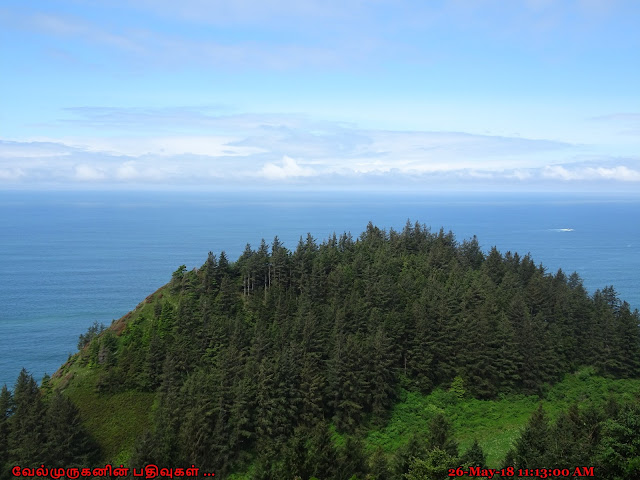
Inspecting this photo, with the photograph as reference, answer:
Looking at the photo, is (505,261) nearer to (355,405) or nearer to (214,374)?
(355,405)

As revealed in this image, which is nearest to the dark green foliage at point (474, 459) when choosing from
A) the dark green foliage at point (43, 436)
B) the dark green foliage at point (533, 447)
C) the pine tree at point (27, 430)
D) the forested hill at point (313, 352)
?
the dark green foliage at point (533, 447)

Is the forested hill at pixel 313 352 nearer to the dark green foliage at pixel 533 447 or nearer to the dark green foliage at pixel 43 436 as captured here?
the dark green foliage at pixel 43 436

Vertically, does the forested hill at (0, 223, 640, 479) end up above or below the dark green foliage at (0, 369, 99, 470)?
above

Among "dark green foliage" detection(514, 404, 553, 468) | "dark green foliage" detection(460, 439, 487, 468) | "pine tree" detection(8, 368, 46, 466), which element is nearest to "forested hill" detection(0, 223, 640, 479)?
"dark green foliage" detection(460, 439, 487, 468)

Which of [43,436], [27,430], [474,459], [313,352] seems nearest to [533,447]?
[474,459]

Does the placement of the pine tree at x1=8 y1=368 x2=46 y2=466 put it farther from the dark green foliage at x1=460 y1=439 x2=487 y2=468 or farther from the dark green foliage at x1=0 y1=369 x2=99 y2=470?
the dark green foliage at x1=460 y1=439 x2=487 y2=468

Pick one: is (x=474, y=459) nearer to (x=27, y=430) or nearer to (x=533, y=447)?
(x=533, y=447)

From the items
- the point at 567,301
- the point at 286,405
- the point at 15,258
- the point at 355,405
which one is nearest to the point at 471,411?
the point at 355,405

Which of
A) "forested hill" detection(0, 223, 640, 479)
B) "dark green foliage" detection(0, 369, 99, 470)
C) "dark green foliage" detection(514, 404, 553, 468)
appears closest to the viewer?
"dark green foliage" detection(514, 404, 553, 468)

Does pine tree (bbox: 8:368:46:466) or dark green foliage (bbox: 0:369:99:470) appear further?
dark green foliage (bbox: 0:369:99:470)
